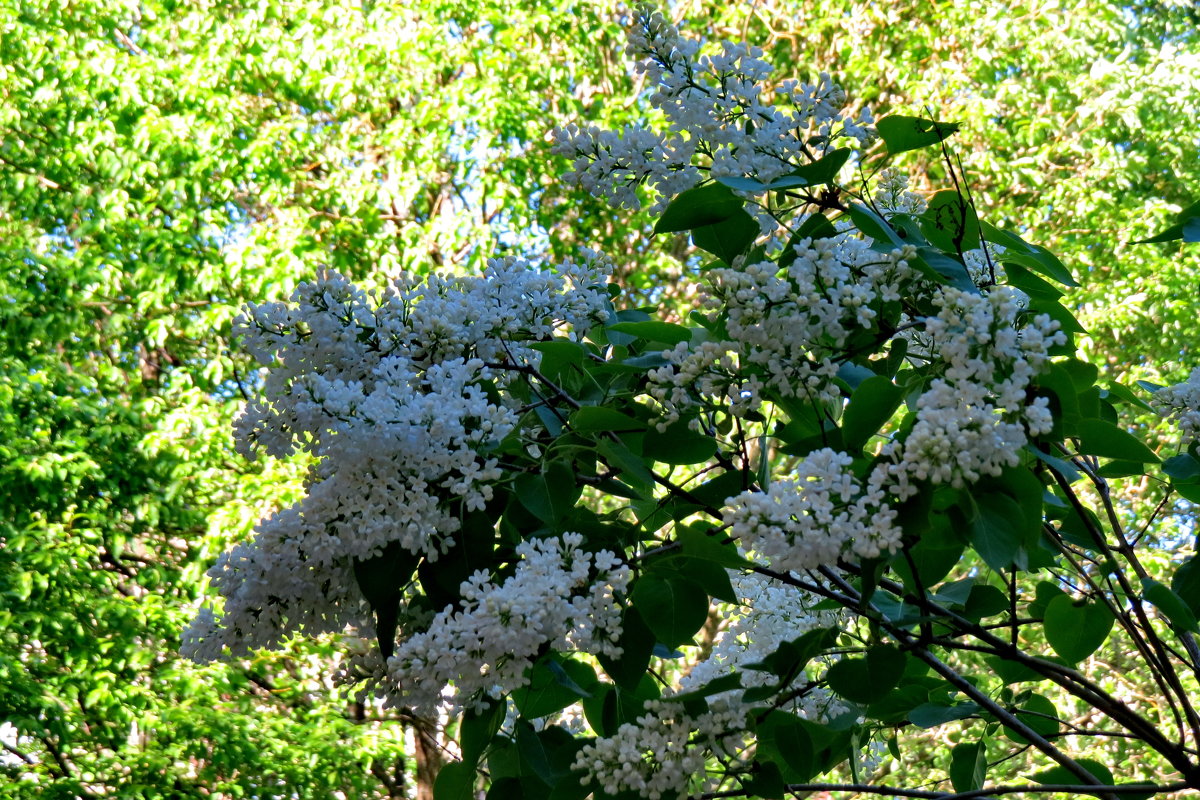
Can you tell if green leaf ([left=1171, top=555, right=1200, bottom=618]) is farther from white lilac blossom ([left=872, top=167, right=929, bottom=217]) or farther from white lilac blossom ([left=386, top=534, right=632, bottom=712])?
white lilac blossom ([left=386, top=534, right=632, bottom=712])

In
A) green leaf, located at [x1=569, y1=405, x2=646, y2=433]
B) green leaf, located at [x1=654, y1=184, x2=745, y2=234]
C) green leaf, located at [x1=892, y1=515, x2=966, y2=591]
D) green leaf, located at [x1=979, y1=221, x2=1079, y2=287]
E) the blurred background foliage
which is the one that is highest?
the blurred background foliage

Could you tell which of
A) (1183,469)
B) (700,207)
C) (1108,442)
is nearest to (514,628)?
(700,207)

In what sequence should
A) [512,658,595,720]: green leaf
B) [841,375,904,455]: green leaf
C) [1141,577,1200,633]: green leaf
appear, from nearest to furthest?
[841,375,904,455]: green leaf → [1141,577,1200,633]: green leaf → [512,658,595,720]: green leaf

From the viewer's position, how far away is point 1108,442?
1.00 m

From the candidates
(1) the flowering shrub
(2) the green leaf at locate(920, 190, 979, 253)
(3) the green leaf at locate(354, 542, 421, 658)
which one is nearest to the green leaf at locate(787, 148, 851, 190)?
(1) the flowering shrub

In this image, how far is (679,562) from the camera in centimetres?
101

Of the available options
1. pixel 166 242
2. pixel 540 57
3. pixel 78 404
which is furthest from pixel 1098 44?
pixel 78 404

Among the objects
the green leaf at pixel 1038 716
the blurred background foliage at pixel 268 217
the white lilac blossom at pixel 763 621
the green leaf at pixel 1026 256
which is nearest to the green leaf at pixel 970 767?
the green leaf at pixel 1038 716

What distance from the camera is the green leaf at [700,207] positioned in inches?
39.6

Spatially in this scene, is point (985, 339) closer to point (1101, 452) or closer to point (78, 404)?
point (1101, 452)

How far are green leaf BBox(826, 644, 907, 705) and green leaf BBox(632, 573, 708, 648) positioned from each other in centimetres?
13

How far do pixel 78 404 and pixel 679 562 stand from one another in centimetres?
502

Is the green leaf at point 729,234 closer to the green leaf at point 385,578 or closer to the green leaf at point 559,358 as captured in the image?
the green leaf at point 559,358

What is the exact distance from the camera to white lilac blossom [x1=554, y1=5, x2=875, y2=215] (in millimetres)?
1035
